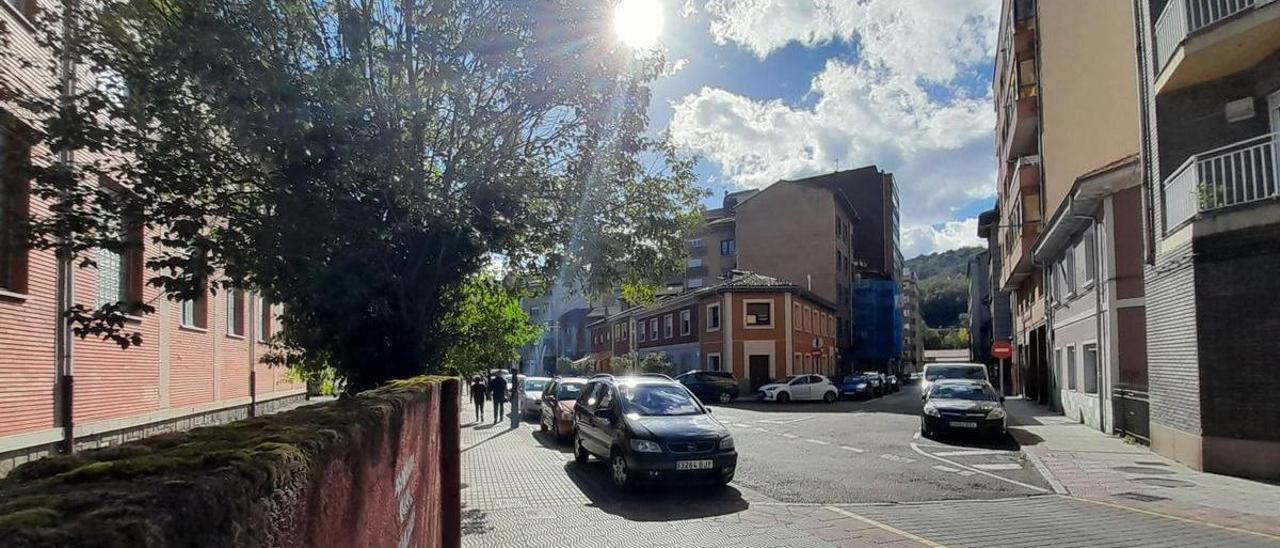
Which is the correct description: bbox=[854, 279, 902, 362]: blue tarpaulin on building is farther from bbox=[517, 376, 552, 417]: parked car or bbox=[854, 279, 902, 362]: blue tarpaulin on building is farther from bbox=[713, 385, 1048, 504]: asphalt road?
bbox=[713, 385, 1048, 504]: asphalt road

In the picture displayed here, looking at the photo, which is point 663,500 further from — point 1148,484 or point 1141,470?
point 1141,470

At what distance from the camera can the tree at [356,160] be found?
6.78 meters

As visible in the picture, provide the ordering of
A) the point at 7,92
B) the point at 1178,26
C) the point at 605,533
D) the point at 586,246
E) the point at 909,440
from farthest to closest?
the point at 909,440
the point at 1178,26
the point at 586,246
the point at 605,533
the point at 7,92

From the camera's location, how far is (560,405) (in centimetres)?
1941

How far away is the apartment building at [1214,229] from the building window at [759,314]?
29601 millimetres

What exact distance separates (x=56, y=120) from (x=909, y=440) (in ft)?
55.7

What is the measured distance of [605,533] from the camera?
873 centimetres

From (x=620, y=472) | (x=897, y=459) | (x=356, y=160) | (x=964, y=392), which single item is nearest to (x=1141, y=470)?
(x=897, y=459)

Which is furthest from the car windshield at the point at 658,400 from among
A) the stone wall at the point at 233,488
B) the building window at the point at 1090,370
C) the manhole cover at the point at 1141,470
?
the building window at the point at 1090,370

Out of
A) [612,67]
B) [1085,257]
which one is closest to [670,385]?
[612,67]

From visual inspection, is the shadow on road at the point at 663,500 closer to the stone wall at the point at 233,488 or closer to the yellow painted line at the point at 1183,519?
the yellow painted line at the point at 1183,519

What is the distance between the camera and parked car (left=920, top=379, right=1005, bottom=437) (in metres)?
17.6

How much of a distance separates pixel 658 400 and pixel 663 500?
2.21m

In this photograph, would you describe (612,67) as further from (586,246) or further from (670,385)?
(670,385)
